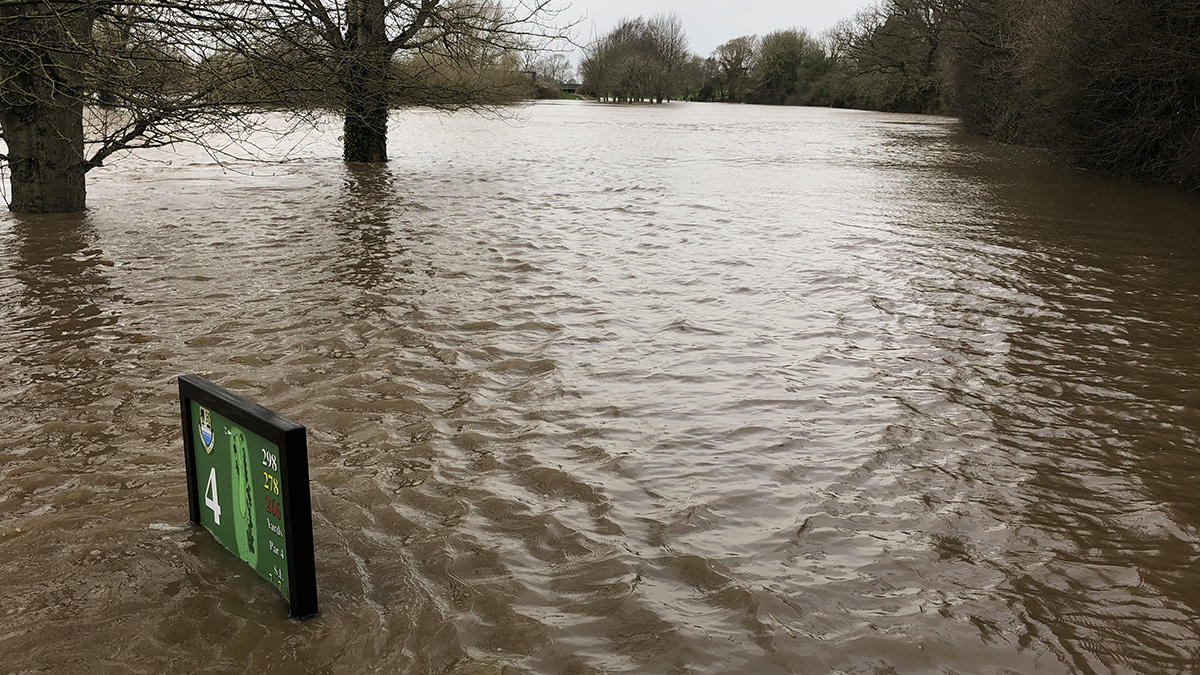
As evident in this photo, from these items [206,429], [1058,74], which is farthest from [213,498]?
[1058,74]

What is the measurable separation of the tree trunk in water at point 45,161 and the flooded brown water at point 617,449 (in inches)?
28.5

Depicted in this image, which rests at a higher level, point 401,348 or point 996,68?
point 996,68

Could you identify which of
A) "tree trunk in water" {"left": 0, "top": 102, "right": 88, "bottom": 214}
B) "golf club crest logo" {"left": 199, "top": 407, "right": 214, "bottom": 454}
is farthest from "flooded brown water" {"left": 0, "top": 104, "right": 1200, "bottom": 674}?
"tree trunk in water" {"left": 0, "top": 102, "right": 88, "bottom": 214}

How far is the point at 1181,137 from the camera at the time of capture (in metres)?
17.0

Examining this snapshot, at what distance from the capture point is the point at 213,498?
3.53 metres

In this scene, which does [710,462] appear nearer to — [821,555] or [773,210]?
[821,555]

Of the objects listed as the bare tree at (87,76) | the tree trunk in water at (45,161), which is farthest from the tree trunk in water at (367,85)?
the tree trunk in water at (45,161)

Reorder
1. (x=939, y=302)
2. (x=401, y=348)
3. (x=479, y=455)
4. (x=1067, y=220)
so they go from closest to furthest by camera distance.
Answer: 1. (x=479, y=455)
2. (x=401, y=348)
3. (x=939, y=302)
4. (x=1067, y=220)

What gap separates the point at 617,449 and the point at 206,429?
217cm

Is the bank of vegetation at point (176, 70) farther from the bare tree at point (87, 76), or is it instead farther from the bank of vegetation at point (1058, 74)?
the bank of vegetation at point (1058, 74)

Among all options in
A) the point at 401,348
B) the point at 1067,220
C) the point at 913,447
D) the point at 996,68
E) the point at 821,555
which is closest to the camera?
the point at 821,555

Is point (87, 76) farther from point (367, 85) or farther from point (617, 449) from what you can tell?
point (617, 449)

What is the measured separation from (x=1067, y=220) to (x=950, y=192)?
11.5 ft

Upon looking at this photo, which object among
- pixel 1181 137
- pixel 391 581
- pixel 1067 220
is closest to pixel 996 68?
pixel 1181 137
